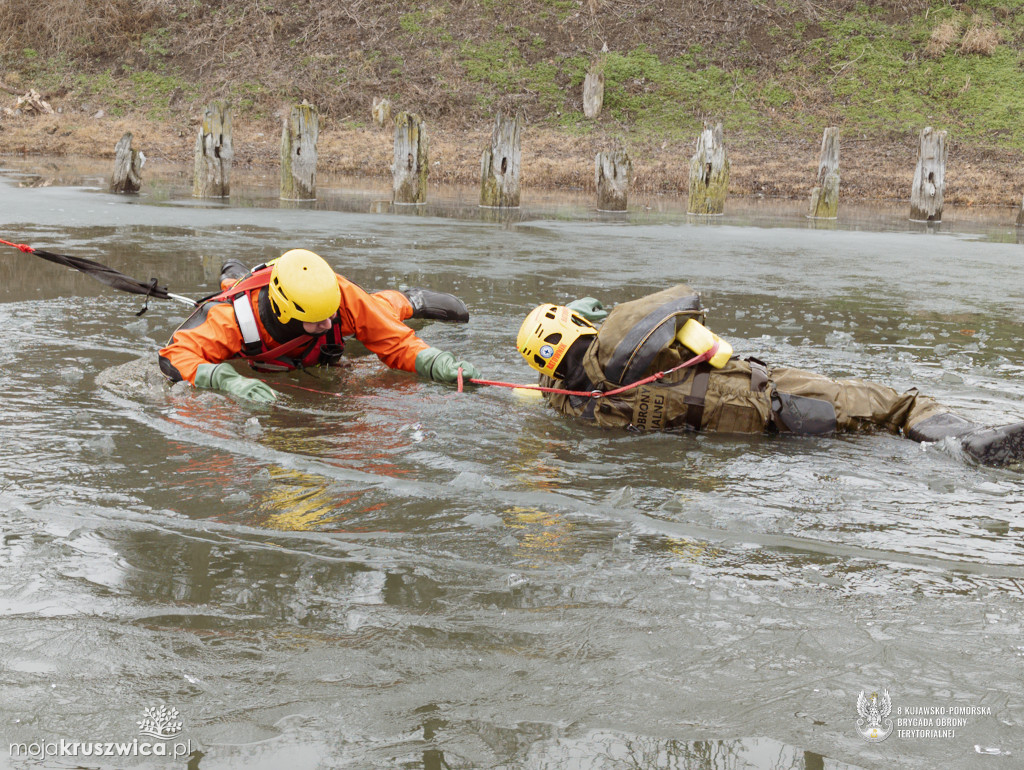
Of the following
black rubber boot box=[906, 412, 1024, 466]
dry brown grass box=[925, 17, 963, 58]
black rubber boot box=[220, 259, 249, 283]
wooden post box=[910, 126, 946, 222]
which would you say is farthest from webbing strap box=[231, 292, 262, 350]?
dry brown grass box=[925, 17, 963, 58]

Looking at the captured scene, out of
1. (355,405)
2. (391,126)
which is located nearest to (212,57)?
(391,126)

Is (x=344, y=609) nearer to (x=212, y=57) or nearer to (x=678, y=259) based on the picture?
(x=678, y=259)

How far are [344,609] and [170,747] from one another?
88 cm

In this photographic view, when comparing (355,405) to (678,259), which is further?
(678,259)

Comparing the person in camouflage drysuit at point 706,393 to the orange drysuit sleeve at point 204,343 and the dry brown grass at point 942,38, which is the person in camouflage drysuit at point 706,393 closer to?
the orange drysuit sleeve at point 204,343

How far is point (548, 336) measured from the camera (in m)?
6.00

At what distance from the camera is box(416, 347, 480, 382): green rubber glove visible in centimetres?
695

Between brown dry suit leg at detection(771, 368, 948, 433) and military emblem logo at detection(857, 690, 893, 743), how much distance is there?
118 inches

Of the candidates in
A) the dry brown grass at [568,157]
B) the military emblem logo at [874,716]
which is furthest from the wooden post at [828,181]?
the military emblem logo at [874,716]

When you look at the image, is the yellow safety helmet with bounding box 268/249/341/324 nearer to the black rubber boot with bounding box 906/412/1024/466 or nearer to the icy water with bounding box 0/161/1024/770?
the icy water with bounding box 0/161/1024/770

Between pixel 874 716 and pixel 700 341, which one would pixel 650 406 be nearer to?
pixel 700 341

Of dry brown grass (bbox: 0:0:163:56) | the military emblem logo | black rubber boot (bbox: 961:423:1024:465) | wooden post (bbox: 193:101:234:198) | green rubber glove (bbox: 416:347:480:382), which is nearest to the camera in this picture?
the military emblem logo

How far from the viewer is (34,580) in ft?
11.8

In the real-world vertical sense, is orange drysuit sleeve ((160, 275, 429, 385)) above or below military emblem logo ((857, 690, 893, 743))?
above
